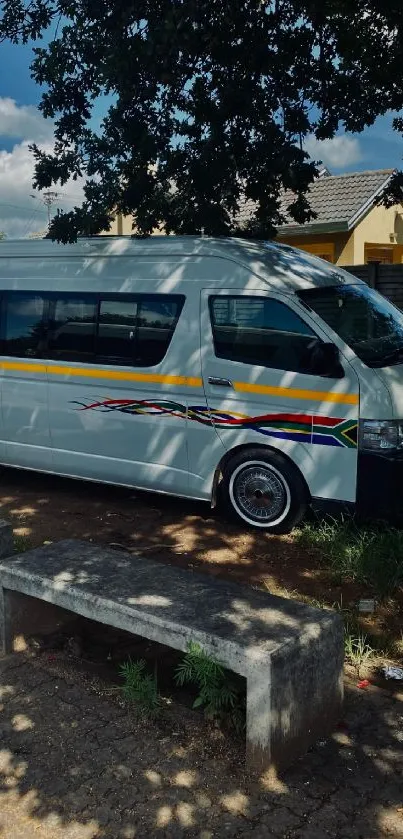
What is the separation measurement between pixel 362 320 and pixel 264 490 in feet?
5.41

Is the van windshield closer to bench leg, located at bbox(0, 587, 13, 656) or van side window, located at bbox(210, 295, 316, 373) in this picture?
van side window, located at bbox(210, 295, 316, 373)

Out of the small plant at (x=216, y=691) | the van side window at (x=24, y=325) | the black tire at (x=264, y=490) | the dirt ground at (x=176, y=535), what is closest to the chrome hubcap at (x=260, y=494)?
the black tire at (x=264, y=490)

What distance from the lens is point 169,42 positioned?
6.61m

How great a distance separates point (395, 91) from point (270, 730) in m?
6.57

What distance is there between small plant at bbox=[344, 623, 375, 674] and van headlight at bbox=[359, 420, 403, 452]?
1577mm

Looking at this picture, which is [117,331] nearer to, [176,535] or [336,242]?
[176,535]

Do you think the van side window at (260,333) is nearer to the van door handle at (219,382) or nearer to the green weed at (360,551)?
the van door handle at (219,382)

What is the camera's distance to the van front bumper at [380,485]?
222 inches

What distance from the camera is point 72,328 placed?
7.32m

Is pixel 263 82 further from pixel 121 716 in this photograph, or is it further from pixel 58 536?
pixel 121 716

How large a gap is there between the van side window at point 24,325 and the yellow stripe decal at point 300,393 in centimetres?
232

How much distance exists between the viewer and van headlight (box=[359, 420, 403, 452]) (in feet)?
18.5

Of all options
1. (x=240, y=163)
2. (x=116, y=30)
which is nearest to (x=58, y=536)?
(x=240, y=163)

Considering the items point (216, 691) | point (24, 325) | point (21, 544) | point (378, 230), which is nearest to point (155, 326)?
point (24, 325)
